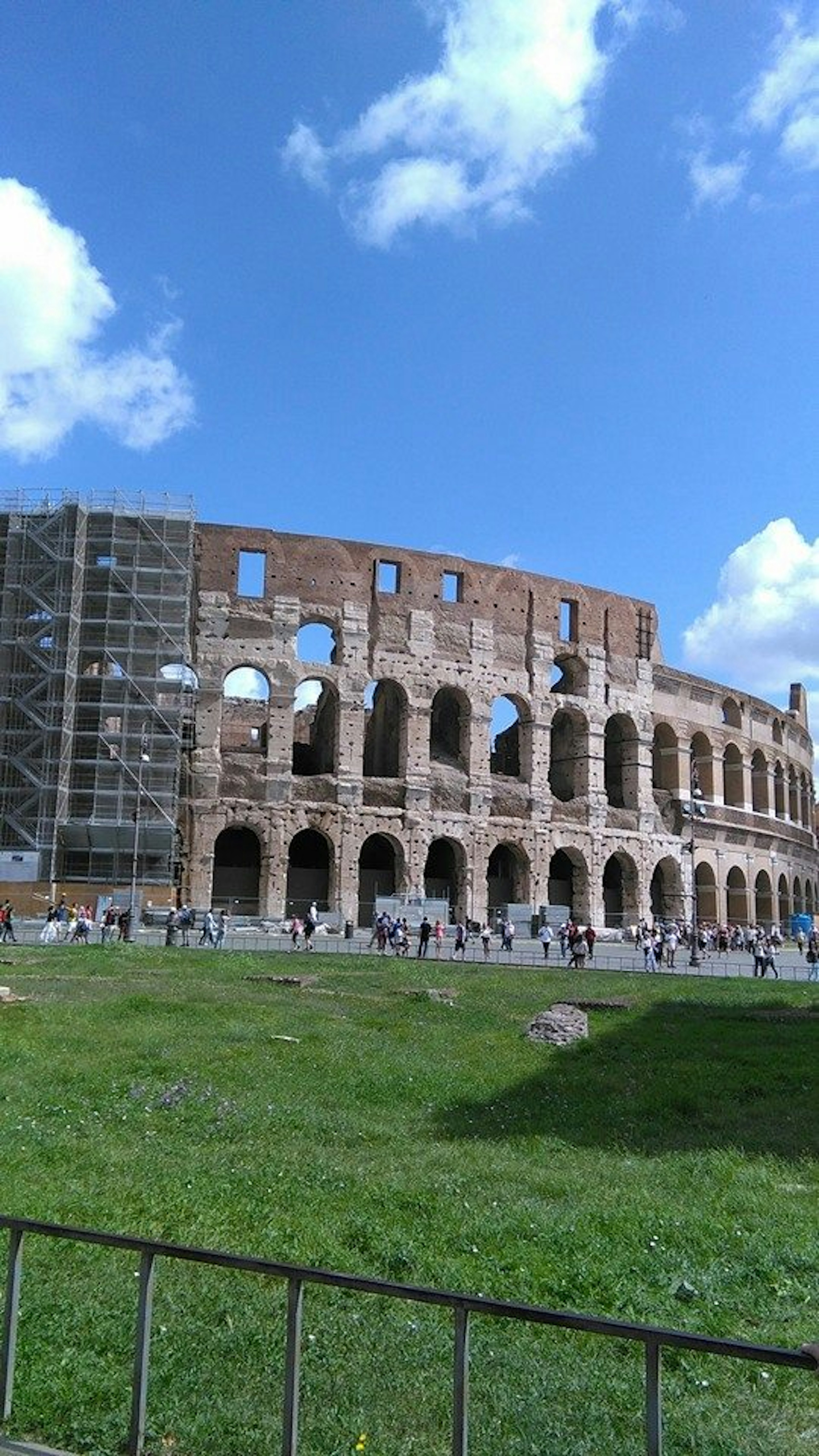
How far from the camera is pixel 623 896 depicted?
1761 inches

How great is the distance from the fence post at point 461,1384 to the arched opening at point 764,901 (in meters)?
49.5

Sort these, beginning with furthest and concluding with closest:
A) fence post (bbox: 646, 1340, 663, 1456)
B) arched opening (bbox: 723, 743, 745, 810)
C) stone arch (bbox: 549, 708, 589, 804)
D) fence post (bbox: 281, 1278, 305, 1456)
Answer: arched opening (bbox: 723, 743, 745, 810) < stone arch (bbox: 549, 708, 589, 804) < fence post (bbox: 281, 1278, 305, 1456) < fence post (bbox: 646, 1340, 663, 1456)

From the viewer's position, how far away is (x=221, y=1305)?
17.2ft

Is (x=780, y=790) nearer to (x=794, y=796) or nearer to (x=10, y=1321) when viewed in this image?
(x=794, y=796)

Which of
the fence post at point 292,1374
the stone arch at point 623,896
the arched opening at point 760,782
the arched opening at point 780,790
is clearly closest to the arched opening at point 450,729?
the stone arch at point 623,896

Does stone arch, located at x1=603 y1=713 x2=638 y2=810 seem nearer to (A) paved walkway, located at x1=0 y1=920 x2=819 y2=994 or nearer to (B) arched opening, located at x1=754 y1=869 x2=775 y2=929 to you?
(B) arched opening, located at x1=754 y1=869 x2=775 y2=929

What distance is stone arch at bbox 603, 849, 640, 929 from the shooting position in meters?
43.9

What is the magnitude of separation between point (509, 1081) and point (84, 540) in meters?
29.2

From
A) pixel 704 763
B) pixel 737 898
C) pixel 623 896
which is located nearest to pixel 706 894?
pixel 737 898

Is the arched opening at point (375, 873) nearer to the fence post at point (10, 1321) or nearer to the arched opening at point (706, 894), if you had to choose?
the arched opening at point (706, 894)

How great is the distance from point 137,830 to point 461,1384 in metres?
30.0

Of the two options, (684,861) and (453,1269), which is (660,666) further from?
(453,1269)

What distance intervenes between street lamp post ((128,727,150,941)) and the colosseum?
0.60 feet

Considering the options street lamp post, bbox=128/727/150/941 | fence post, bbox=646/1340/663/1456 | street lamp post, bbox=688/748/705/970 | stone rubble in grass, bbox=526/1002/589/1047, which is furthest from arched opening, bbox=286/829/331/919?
fence post, bbox=646/1340/663/1456
